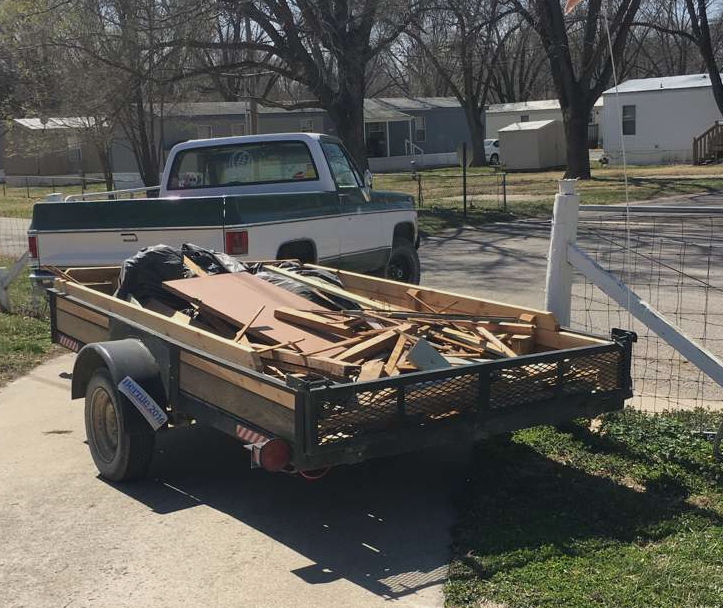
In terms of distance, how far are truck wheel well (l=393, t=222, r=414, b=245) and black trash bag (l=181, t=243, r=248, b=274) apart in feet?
14.2

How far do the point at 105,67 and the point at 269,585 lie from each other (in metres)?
17.3

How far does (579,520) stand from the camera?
4.82 m

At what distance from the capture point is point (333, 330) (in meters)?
5.65

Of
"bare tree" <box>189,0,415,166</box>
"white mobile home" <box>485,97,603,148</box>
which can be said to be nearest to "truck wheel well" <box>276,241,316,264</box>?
"bare tree" <box>189,0,415,166</box>

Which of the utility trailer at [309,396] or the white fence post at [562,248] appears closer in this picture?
the utility trailer at [309,396]

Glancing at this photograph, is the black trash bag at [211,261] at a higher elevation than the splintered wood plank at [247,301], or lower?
higher

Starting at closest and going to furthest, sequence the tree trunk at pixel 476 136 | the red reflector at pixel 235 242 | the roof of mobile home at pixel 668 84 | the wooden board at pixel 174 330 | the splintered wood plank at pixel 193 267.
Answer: the wooden board at pixel 174 330, the splintered wood plank at pixel 193 267, the red reflector at pixel 235 242, the roof of mobile home at pixel 668 84, the tree trunk at pixel 476 136

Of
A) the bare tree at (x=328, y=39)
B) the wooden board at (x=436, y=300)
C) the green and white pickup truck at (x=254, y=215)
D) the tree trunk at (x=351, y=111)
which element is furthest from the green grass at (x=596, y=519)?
the tree trunk at (x=351, y=111)

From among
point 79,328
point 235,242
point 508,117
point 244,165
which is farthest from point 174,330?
point 508,117

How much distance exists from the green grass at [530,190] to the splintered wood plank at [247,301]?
38.5ft

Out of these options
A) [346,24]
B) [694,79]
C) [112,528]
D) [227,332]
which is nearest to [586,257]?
[227,332]

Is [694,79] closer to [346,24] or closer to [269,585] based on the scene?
[346,24]

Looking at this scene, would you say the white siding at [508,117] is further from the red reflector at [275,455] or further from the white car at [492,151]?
the red reflector at [275,455]

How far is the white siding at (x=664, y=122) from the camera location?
131ft
